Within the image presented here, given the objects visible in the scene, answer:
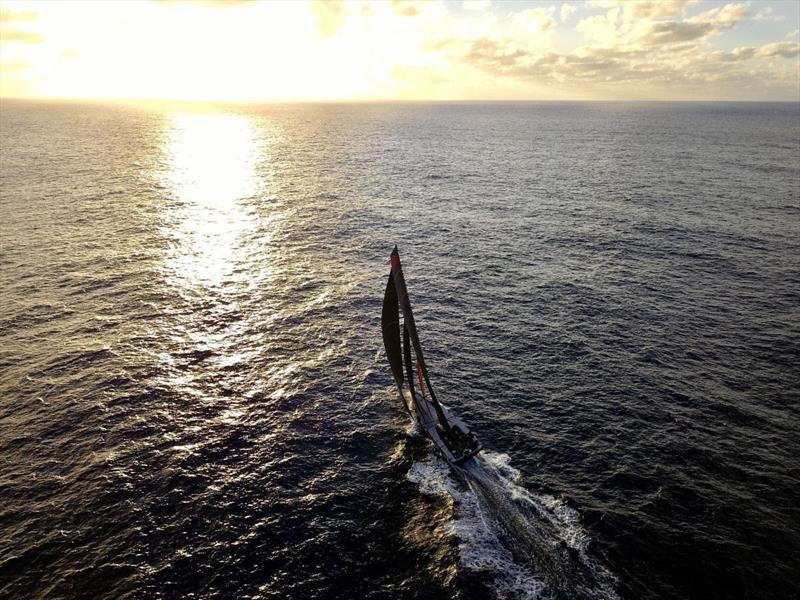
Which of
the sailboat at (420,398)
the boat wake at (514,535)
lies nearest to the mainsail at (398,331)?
the sailboat at (420,398)

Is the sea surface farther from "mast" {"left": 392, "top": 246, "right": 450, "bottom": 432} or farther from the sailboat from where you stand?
"mast" {"left": 392, "top": 246, "right": 450, "bottom": 432}

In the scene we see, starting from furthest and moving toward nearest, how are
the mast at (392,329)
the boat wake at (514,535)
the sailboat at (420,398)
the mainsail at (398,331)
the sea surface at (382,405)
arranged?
the mast at (392,329) < the mainsail at (398,331) < the sailboat at (420,398) < the sea surface at (382,405) < the boat wake at (514,535)

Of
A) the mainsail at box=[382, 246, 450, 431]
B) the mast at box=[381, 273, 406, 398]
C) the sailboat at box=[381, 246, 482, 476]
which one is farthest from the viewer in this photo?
the mast at box=[381, 273, 406, 398]

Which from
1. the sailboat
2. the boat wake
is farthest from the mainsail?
the boat wake

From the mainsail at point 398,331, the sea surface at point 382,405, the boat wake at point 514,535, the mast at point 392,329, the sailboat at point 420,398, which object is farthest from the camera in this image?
the mast at point 392,329

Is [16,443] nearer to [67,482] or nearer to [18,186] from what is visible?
[67,482]

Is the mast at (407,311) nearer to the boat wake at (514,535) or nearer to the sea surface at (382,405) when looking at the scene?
the boat wake at (514,535)

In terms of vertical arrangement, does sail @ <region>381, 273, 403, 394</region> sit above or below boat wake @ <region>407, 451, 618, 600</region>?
above
